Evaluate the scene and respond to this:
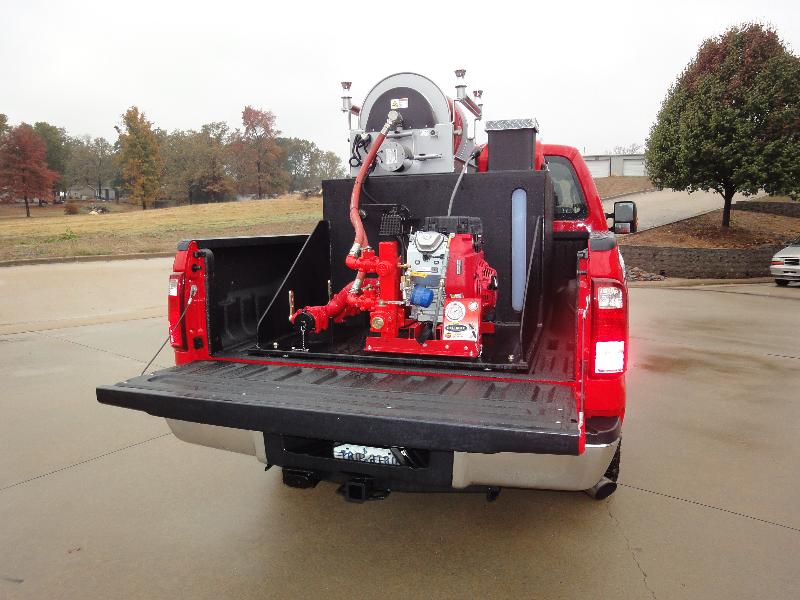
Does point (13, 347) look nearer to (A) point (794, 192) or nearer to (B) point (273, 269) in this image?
(B) point (273, 269)

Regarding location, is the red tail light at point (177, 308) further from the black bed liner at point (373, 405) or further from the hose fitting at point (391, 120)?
the hose fitting at point (391, 120)

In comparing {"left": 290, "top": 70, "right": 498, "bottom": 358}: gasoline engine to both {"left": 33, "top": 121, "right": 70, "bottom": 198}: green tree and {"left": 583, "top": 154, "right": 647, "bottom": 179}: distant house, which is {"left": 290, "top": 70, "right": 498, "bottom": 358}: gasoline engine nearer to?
{"left": 583, "top": 154, "right": 647, "bottom": 179}: distant house

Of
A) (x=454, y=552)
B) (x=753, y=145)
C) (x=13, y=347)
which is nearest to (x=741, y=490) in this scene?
(x=454, y=552)

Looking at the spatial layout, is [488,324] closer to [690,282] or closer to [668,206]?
[690,282]

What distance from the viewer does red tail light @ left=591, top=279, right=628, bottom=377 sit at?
8.30 feet

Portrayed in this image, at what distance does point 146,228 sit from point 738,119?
25.8m

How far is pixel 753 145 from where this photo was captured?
1672cm

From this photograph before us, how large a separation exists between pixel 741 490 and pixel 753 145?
16480mm

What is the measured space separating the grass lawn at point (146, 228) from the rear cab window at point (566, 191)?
475 inches

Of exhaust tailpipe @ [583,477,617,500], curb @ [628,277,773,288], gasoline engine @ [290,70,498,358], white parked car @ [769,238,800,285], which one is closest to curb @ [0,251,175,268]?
curb @ [628,277,773,288]

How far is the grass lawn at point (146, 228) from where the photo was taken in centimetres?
2091

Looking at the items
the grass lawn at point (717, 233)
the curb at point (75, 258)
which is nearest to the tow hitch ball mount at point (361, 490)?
the grass lawn at point (717, 233)

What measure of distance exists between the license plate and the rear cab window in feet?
11.4

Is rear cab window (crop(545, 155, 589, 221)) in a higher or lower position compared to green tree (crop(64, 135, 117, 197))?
lower
